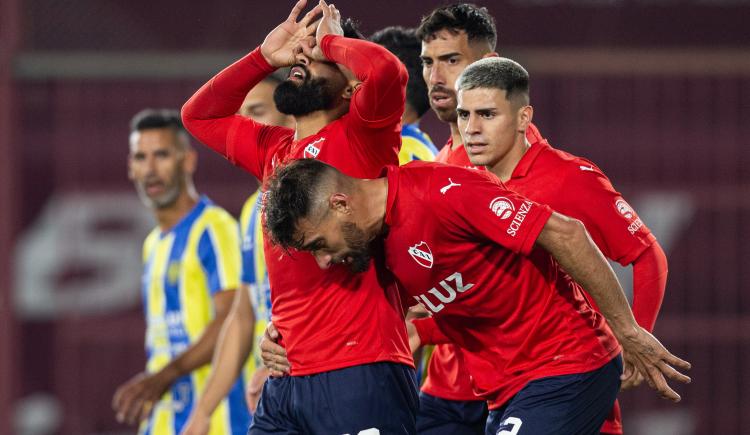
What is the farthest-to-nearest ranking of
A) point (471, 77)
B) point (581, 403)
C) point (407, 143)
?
point (407, 143), point (471, 77), point (581, 403)

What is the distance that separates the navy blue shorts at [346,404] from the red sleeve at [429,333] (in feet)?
1.84

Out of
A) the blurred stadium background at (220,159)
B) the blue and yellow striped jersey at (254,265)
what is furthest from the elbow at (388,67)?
the blurred stadium background at (220,159)

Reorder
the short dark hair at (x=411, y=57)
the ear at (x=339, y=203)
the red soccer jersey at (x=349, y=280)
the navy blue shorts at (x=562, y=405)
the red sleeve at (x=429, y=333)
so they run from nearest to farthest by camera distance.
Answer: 1. the ear at (x=339, y=203)
2. the red soccer jersey at (x=349, y=280)
3. the navy blue shorts at (x=562, y=405)
4. the red sleeve at (x=429, y=333)
5. the short dark hair at (x=411, y=57)

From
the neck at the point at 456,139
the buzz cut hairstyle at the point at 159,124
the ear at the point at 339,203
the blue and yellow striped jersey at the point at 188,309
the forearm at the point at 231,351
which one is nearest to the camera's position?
the ear at the point at 339,203

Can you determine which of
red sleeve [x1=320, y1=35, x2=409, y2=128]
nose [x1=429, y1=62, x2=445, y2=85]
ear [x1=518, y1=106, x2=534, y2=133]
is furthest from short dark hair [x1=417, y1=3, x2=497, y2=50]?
red sleeve [x1=320, y1=35, x2=409, y2=128]

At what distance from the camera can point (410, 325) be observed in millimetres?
4754

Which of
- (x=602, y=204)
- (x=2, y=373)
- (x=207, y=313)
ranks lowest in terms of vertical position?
(x=2, y=373)

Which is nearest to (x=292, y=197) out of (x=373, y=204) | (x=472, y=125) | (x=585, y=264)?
(x=373, y=204)

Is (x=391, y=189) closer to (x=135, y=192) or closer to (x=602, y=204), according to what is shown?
(x=602, y=204)

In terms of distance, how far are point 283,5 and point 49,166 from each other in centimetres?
207

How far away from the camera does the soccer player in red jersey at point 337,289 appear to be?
4012 mm

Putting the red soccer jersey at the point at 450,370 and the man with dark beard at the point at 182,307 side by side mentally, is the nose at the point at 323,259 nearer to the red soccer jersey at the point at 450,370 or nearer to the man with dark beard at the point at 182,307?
the red soccer jersey at the point at 450,370

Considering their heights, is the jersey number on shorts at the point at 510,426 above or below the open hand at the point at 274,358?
below

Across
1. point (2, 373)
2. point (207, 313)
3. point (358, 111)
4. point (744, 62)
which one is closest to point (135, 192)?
point (2, 373)
